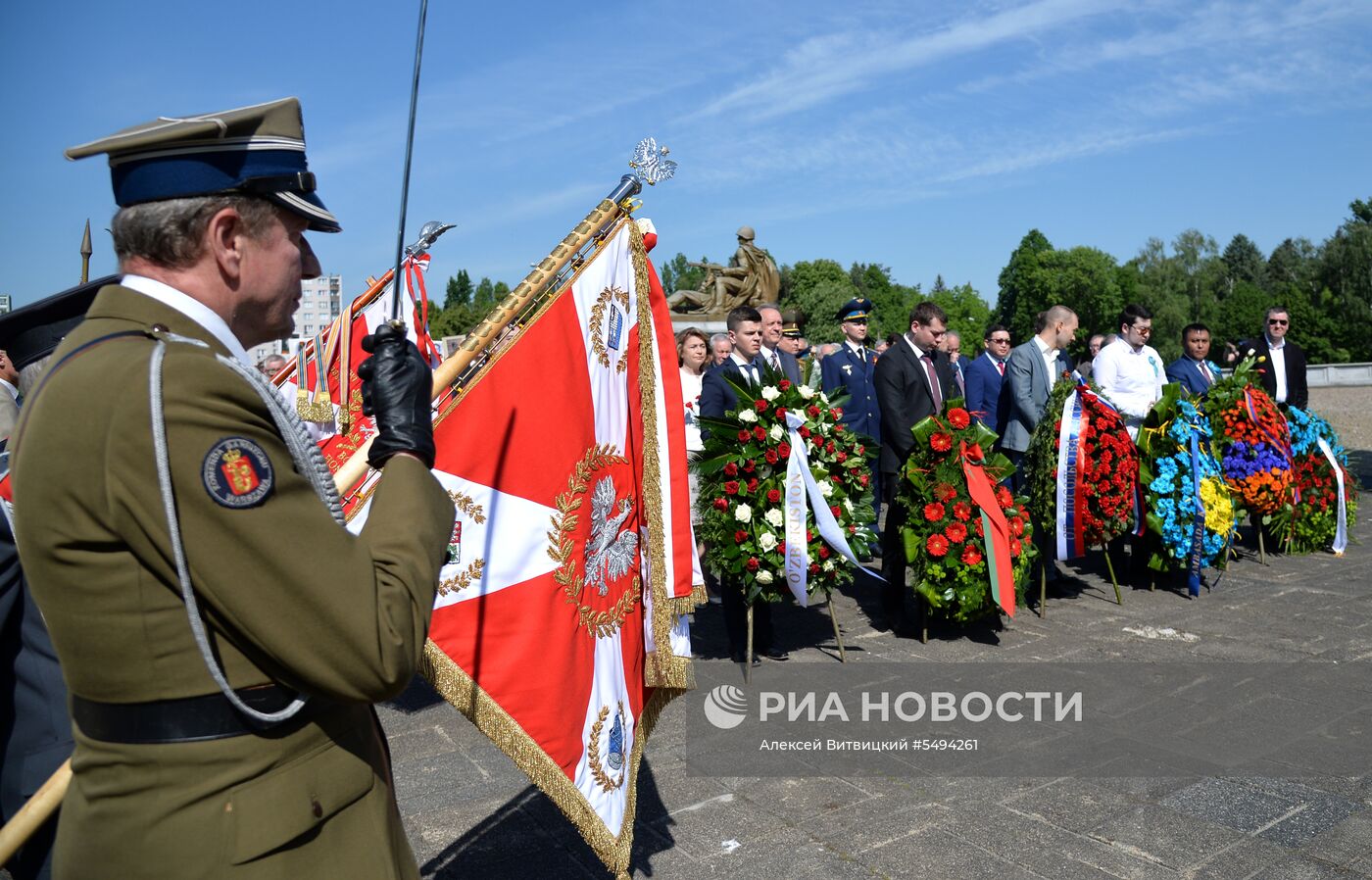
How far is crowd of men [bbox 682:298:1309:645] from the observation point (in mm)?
7027

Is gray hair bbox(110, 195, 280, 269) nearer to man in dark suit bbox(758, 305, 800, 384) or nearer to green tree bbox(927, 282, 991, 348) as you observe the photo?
man in dark suit bbox(758, 305, 800, 384)

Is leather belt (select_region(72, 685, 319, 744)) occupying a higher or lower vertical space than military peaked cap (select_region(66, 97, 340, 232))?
lower

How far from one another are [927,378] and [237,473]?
22.5 ft

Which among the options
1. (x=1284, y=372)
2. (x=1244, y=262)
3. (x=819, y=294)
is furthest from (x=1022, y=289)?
(x=1284, y=372)

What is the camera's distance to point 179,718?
1.44 m

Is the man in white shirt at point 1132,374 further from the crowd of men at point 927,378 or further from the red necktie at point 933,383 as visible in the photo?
the red necktie at point 933,383

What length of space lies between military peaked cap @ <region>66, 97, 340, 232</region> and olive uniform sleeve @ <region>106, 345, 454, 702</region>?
0.28 meters

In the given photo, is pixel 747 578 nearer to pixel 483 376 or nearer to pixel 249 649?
pixel 483 376

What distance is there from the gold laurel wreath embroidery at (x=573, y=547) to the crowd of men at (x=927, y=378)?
10.8ft

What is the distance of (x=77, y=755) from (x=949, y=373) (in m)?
7.80

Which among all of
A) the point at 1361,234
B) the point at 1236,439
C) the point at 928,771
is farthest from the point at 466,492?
the point at 1361,234

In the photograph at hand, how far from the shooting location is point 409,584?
4.75 feet

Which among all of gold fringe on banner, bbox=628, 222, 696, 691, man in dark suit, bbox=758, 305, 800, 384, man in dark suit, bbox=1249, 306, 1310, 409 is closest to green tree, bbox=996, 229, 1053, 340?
man in dark suit, bbox=1249, 306, 1310, 409

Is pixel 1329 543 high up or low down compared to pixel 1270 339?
down
